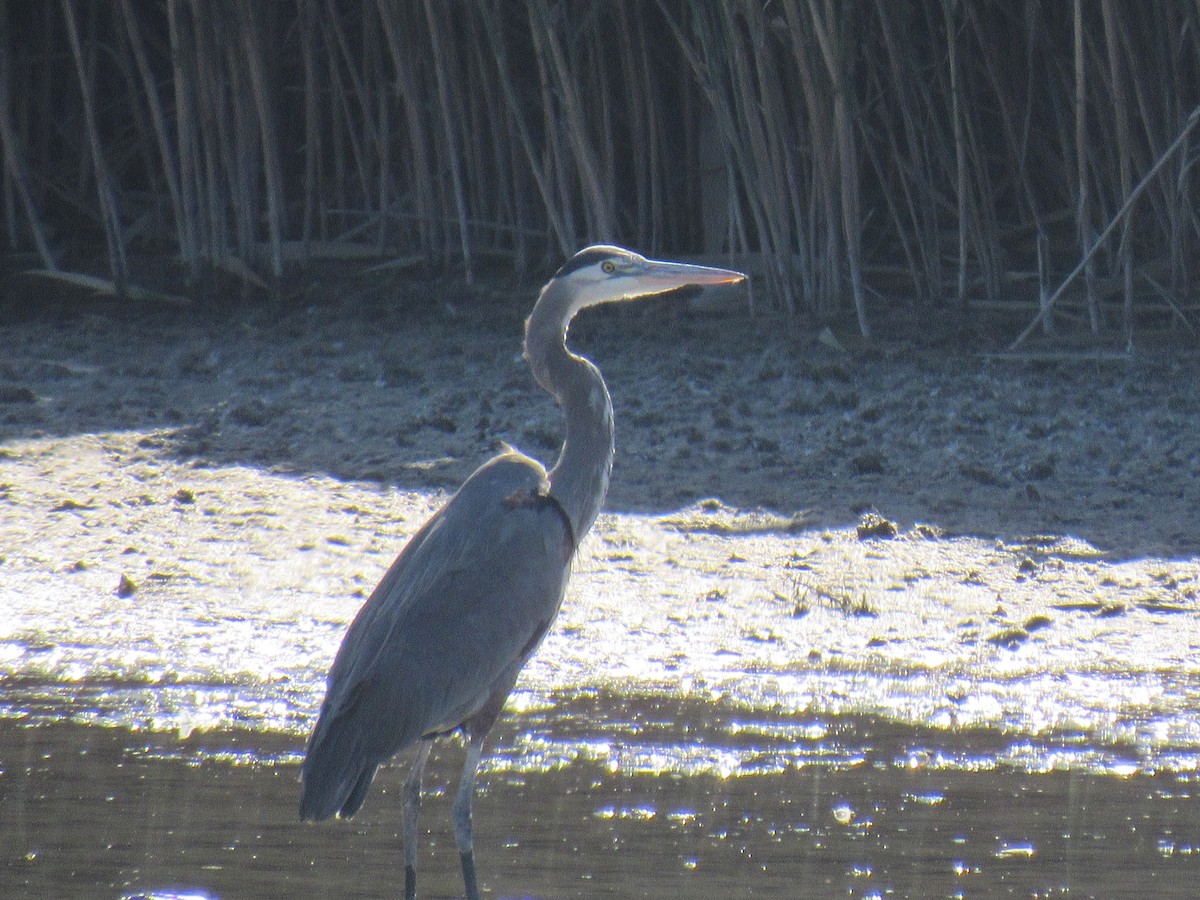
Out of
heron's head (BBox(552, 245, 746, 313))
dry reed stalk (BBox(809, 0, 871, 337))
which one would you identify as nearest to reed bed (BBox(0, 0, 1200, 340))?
dry reed stalk (BBox(809, 0, 871, 337))

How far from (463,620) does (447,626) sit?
0.05 metres

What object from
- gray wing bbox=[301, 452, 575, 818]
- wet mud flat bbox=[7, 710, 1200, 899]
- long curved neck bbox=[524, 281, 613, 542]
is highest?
long curved neck bbox=[524, 281, 613, 542]

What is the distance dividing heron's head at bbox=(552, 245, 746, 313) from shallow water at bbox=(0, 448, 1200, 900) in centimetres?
118

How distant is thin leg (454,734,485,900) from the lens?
3.85 m

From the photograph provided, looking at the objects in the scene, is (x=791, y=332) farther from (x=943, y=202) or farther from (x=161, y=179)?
(x=161, y=179)

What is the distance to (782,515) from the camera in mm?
6418

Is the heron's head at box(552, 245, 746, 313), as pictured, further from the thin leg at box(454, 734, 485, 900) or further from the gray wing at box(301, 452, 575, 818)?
the thin leg at box(454, 734, 485, 900)

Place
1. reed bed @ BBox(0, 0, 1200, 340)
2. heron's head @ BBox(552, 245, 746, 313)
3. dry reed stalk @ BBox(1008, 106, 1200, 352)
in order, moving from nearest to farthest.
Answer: heron's head @ BBox(552, 245, 746, 313), dry reed stalk @ BBox(1008, 106, 1200, 352), reed bed @ BBox(0, 0, 1200, 340)

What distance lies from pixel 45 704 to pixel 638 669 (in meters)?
1.73

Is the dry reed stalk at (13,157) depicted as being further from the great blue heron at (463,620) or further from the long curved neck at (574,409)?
the great blue heron at (463,620)

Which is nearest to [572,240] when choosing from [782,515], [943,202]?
[943,202]

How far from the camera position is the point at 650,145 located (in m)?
9.67

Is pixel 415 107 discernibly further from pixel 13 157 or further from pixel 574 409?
pixel 574 409

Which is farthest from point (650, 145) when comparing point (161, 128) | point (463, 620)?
point (463, 620)
